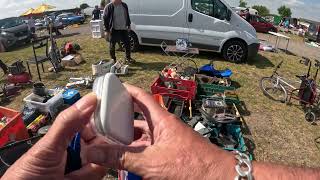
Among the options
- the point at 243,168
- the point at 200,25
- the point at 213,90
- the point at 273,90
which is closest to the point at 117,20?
the point at 200,25

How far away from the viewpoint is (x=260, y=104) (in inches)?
305

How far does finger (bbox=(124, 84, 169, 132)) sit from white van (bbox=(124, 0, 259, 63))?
10.0 m

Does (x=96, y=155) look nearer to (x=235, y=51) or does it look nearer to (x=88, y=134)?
(x=88, y=134)

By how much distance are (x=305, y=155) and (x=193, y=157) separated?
5256 mm

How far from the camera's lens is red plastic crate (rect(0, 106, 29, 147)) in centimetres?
456

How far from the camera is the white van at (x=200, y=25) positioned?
11102 mm

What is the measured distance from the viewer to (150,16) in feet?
38.0

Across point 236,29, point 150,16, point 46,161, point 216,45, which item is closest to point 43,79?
point 150,16

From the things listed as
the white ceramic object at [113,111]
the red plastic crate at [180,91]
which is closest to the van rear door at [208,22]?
the red plastic crate at [180,91]

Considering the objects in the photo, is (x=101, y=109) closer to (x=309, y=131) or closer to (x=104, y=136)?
(x=104, y=136)

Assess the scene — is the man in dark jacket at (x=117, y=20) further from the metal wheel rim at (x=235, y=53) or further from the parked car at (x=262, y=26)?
the parked car at (x=262, y=26)

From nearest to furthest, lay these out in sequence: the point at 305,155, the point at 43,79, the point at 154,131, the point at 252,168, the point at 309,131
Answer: the point at 252,168
the point at 154,131
the point at 305,155
the point at 309,131
the point at 43,79

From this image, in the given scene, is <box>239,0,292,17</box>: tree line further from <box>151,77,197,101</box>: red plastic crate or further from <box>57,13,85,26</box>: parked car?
<box>151,77,197,101</box>: red plastic crate

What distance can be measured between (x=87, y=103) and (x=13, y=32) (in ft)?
63.8
